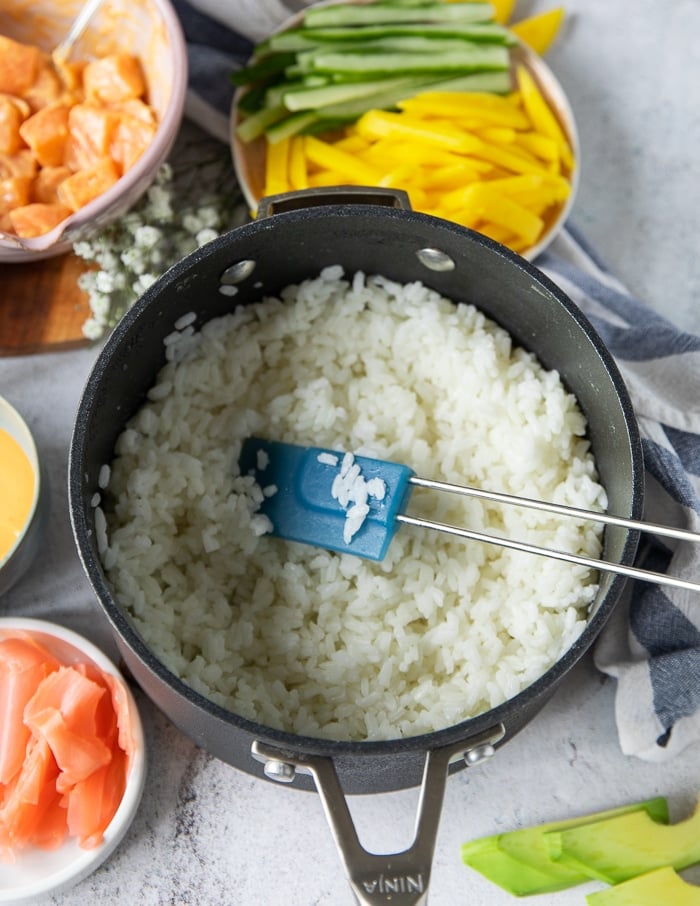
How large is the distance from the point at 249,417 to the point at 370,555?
33 centimetres

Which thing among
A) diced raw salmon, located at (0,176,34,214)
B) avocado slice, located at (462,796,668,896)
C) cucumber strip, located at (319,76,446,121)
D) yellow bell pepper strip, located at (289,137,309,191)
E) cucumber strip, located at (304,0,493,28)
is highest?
cucumber strip, located at (304,0,493,28)

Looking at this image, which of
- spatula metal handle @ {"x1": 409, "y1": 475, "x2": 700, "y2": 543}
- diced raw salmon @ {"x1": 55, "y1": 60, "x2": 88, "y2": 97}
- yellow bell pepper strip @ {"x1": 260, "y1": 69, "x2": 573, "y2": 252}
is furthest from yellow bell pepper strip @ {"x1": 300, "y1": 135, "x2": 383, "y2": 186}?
spatula metal handle @ {"x1": 409, "y1": 475, "x2": 700, "y2": 543}

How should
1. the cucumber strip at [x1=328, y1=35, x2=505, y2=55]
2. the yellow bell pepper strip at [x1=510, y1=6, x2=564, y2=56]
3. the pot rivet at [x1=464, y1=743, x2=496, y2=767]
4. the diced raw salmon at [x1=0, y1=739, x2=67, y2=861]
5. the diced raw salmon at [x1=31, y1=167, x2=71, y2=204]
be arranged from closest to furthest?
the pot rivet at [x1=464, y1=743, x2=496, y2=767], the diced raw salmon at [x1=0, y1=739, x2=67, y2=861], the diced raw salmon at [x1=31, y1=167, x2=71, y2=204], the cucumber strip at [x1=328, y1=35, x2=505, y2=55], the yellow bell pepper strip at [x1=510, y1=6, x2=564, y2=56]

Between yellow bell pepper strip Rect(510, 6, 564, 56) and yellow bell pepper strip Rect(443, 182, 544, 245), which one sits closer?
yellow bell pepper strip Rect(443, 182, 544, 245)

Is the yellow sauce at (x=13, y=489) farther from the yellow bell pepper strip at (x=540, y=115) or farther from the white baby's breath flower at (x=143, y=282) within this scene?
the yellow bell pepper strip at (x=540, y=115)

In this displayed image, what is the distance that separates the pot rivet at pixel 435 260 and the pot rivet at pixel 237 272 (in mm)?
272

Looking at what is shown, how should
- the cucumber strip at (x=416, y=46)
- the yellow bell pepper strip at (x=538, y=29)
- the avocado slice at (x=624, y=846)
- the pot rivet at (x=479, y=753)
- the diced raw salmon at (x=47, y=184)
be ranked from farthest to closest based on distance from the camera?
the yellow bell pepper strip at (x=538, y=29)
the cucumber strip at (x=416, y=46)
the diced raw salmon at (x=47, y=184)
the avocado slice at (x=624, y=846)
the pot rivet at (x=479, y=753)

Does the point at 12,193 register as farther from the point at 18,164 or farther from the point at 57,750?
the point at 57,750

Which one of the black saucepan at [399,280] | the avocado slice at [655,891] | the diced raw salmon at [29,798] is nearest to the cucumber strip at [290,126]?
the black saucepan at [399,280]

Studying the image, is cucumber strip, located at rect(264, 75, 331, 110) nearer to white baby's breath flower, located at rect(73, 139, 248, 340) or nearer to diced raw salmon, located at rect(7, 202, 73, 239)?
white baby's breath flower, located at rect(73, 139, 248, 340)

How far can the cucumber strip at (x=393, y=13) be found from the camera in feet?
6.18

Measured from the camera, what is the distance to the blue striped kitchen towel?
1.58 meters

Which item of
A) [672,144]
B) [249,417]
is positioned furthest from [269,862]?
[672,144]

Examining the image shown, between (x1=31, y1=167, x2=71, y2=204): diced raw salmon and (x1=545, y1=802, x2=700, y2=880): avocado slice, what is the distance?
1401 mm
